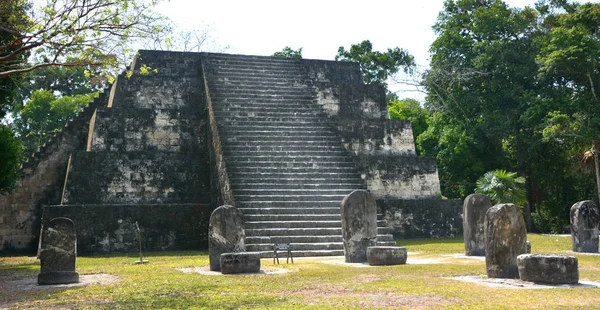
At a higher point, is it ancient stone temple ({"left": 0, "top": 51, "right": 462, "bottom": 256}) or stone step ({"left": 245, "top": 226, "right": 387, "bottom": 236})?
ancient stone temple ({"left": 0, "top": 51, "right": 462, "bottom": 256})

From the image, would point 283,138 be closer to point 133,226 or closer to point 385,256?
point 133,226

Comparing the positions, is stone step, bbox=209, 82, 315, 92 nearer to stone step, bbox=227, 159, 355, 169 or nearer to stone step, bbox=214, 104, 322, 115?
stone step, bbox=214, 104, 322, 115

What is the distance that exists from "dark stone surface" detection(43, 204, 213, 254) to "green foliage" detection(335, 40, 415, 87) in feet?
56.6

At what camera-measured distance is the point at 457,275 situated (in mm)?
8961

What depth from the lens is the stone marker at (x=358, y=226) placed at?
11.4 metres

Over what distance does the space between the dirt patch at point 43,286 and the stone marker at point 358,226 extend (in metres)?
4.12

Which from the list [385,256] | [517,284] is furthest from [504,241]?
[385,256]

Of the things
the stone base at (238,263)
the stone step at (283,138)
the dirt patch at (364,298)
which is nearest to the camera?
the dirt patch at (364,298)

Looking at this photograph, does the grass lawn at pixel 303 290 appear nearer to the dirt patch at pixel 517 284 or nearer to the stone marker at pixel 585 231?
the dirt patch at pixel 517 284

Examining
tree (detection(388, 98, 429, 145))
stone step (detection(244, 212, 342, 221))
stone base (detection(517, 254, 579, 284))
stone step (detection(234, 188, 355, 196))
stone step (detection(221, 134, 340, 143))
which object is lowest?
stone base (detection(517, 254, 579, 284))

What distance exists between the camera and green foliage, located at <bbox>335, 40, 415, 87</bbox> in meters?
30.8

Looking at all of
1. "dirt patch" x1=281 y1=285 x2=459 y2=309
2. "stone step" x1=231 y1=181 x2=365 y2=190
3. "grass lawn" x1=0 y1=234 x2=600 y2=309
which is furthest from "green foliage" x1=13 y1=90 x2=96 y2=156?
"dirt patch" x1=281 y1=285 x2=459 y2=309

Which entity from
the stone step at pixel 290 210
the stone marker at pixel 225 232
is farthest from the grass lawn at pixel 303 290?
the stone step at pixel 290 210

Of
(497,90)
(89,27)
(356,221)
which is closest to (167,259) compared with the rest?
(356,221)
